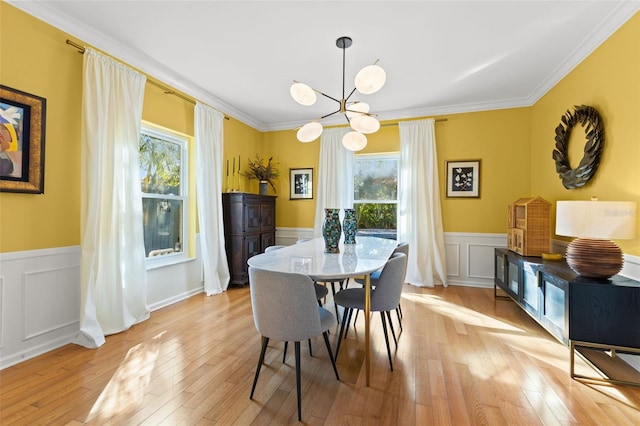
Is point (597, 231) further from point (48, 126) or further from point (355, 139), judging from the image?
point (48, 126)

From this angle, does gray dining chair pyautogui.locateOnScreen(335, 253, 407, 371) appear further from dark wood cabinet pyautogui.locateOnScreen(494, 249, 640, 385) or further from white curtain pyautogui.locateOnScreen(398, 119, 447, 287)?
white curtain pyautogui.locateOnScreen(398, 119, 447, 287)

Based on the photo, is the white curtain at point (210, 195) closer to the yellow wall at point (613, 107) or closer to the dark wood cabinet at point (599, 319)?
the dark wood cabinet at point (599, 319)

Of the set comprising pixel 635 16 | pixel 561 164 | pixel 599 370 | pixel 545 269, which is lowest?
pixel 599 370

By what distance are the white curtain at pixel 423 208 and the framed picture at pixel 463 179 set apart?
23 centimetres

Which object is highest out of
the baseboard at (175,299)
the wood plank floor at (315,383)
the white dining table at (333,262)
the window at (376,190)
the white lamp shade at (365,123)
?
the white lamp shade at (365,123)

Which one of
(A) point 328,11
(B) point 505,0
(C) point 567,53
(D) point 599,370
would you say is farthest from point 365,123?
(D) point 599,370

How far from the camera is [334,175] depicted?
4.98 metres

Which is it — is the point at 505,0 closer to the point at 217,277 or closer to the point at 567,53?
the point at 567,53

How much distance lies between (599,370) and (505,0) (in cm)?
283

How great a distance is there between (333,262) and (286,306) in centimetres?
47

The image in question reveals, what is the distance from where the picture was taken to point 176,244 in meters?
3.93

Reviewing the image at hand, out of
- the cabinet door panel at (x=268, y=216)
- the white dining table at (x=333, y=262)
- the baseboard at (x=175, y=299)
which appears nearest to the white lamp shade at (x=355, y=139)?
the white dining table at (x=333, y=262)

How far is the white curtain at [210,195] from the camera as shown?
3957mm

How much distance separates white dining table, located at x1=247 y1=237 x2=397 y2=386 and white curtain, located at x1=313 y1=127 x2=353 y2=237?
2.34 m
